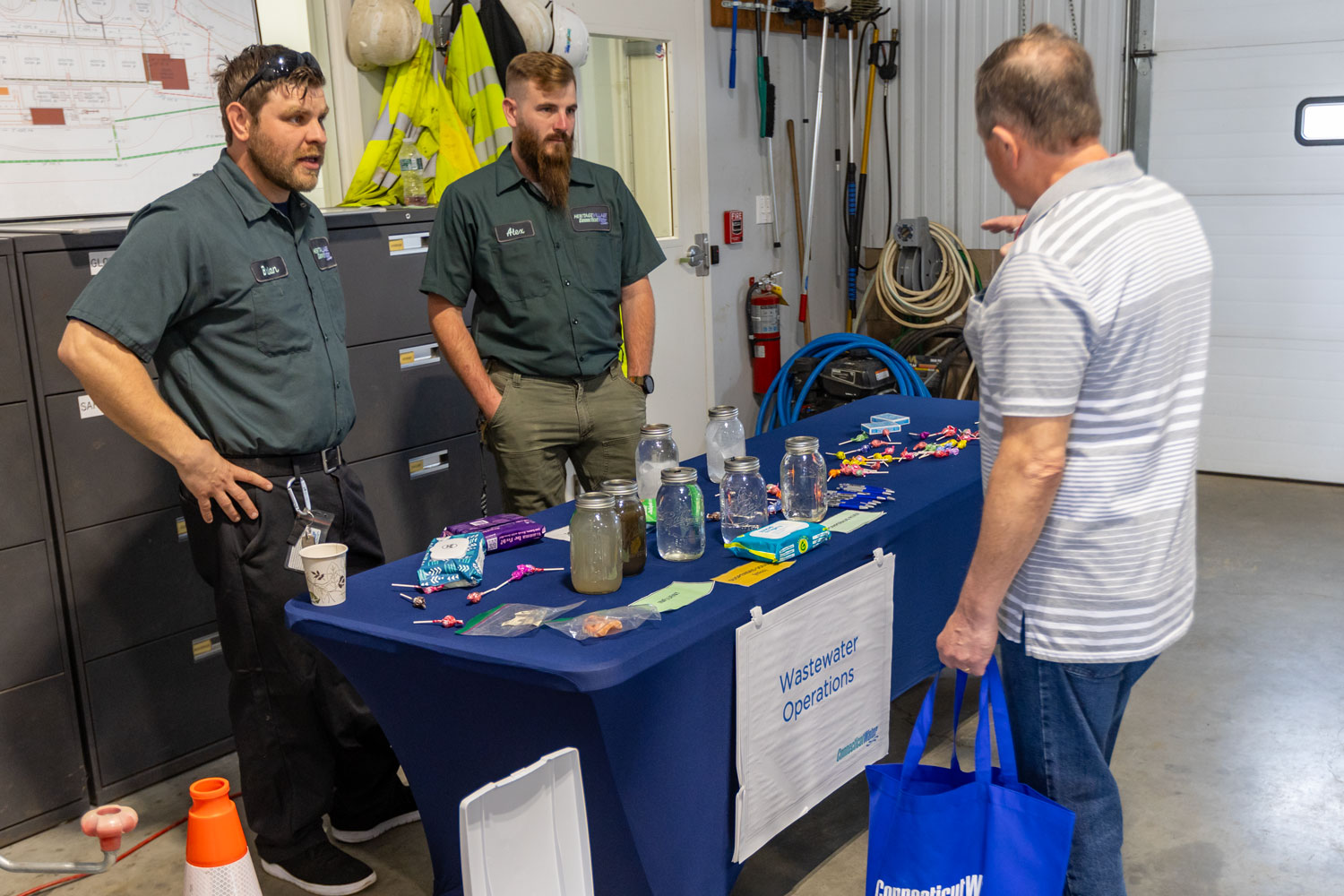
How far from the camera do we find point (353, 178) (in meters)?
3.87

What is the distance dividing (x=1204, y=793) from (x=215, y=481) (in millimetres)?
2456

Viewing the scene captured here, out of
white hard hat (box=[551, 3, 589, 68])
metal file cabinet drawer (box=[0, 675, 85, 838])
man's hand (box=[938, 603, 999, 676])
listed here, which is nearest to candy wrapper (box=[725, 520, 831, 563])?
man's hand (box=[938, 603, 999, 676])

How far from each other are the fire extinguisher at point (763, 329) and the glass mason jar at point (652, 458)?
3.52m

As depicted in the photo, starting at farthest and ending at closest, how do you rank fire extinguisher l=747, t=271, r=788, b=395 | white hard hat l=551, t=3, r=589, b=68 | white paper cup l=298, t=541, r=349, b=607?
1. fire extinguisher l=747, t=271, r=788, b=395
2. white hard hat l=551, t=3, r=589, b=68
3. white paper cup l=298, t=541, r=349, b=607

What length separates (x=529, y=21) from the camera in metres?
4.25

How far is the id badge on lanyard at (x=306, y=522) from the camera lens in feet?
7.93

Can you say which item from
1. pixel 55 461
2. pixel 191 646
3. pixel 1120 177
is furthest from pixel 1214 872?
pixel 55 461

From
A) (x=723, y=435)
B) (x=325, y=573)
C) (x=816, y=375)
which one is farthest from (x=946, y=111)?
(x=325, y=573)

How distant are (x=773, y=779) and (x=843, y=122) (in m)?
5.07

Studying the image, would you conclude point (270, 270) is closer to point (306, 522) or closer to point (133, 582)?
point (306, 522)

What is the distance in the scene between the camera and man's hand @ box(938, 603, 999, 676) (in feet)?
5.89

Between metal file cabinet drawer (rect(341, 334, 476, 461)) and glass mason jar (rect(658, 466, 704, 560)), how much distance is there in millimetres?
1530

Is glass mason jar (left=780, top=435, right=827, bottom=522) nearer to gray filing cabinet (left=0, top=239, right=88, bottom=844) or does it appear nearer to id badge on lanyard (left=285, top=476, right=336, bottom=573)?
id badge on lanyard (left=285, top=476, right=336, bottom=573)

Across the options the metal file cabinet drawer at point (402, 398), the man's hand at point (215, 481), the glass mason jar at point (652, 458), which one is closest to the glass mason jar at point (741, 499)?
the glass mason jar at point (652, 458)
